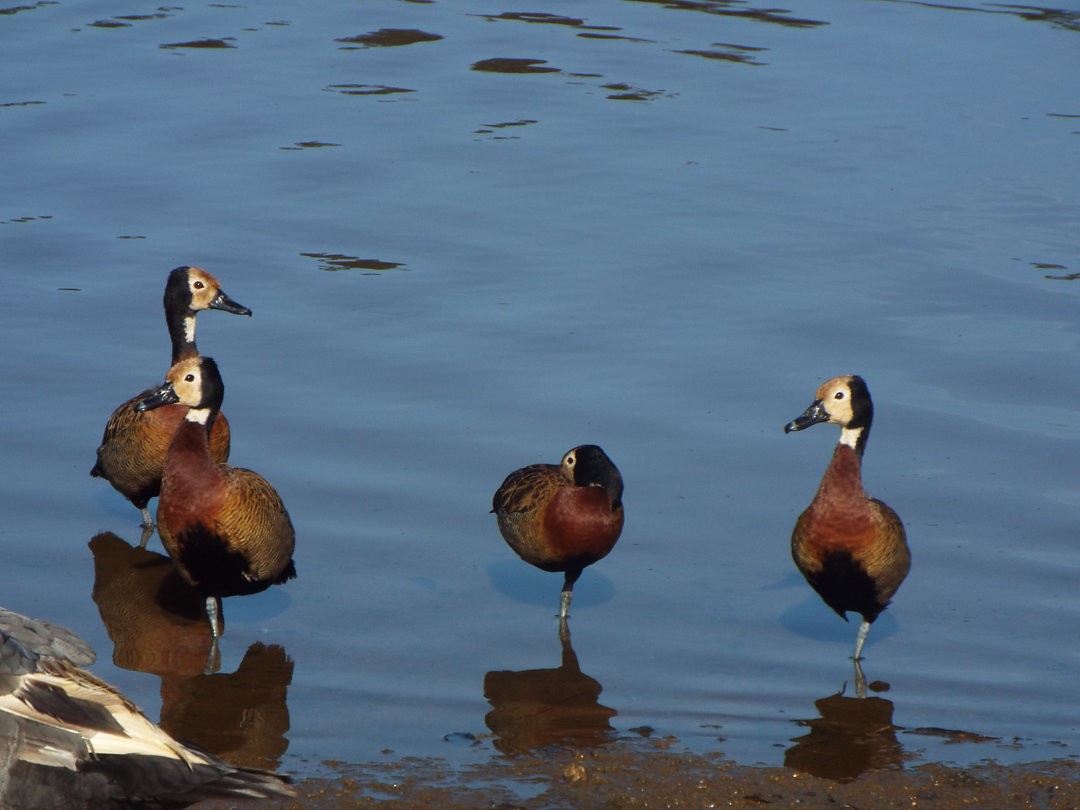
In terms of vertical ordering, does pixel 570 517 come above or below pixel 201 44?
below

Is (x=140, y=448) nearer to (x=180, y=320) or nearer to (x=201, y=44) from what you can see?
(x=180, y=320)

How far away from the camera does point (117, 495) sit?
367 inches

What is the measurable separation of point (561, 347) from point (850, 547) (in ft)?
12.2

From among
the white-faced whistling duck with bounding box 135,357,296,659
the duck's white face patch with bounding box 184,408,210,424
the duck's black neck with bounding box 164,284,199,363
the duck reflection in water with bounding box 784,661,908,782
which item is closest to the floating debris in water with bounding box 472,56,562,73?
the duck's black neck with bounding box 164,284,199,363

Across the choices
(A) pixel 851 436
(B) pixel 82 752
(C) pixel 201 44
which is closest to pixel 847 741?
(A) pixel 851 436

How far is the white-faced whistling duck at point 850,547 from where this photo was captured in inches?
289

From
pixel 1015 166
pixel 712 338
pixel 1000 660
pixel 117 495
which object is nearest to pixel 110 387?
pixel 117 495

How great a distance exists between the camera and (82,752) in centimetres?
436

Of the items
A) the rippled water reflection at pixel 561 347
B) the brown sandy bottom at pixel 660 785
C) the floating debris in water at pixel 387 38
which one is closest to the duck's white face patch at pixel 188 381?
the rippled water reflection at pixel 561 347

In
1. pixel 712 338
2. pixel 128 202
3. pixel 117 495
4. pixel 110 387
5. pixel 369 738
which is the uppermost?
pixel 128 202

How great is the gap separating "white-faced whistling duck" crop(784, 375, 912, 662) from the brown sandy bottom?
4.23ft

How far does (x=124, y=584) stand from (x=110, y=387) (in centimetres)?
220

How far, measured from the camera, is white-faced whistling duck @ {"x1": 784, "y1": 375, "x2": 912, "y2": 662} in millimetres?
7332

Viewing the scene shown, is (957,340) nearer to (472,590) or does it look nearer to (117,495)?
(472,590)
